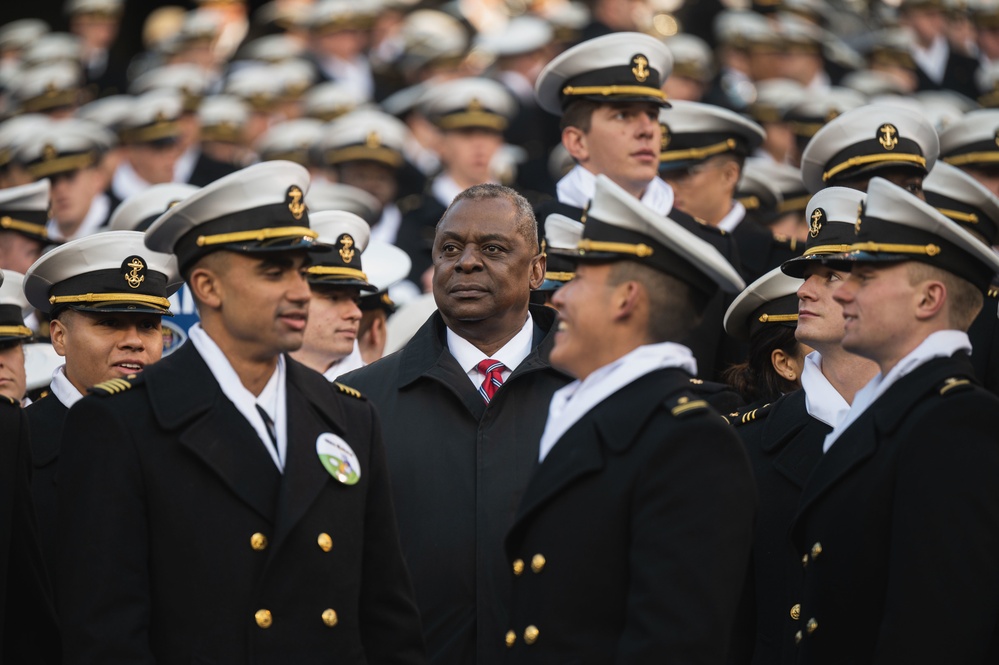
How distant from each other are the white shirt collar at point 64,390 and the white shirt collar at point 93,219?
4.82 m

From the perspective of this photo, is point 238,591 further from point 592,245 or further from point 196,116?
point 196,116

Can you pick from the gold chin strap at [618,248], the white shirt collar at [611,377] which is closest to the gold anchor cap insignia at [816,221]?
the white shirt collar at [611,377]

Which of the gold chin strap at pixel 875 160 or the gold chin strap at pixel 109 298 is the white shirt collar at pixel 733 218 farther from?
the gold chin strap at pixel 109 298

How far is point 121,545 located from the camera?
4566 millimetres

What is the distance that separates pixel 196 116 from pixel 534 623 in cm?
1086

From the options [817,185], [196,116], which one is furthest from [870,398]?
[196,116]

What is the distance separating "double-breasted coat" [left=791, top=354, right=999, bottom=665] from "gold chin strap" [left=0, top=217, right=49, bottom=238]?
5.64 metres

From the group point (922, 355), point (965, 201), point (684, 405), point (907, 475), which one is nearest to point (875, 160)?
point (965, 201)

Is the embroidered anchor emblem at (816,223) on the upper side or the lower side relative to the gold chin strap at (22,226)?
lower

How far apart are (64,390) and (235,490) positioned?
1986 mm

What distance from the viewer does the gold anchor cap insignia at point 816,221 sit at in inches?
250

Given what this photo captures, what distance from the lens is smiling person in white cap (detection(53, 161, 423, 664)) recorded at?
181 inches

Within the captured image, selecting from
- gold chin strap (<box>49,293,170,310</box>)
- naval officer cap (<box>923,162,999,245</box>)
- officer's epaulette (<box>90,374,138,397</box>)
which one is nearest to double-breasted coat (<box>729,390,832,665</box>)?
naval officer cap (<box>923,162,999,245</box>)

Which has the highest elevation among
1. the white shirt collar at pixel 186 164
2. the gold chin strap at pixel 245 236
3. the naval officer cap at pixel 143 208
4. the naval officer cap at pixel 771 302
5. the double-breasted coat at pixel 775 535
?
the white shirt collar at pixel 186 164
